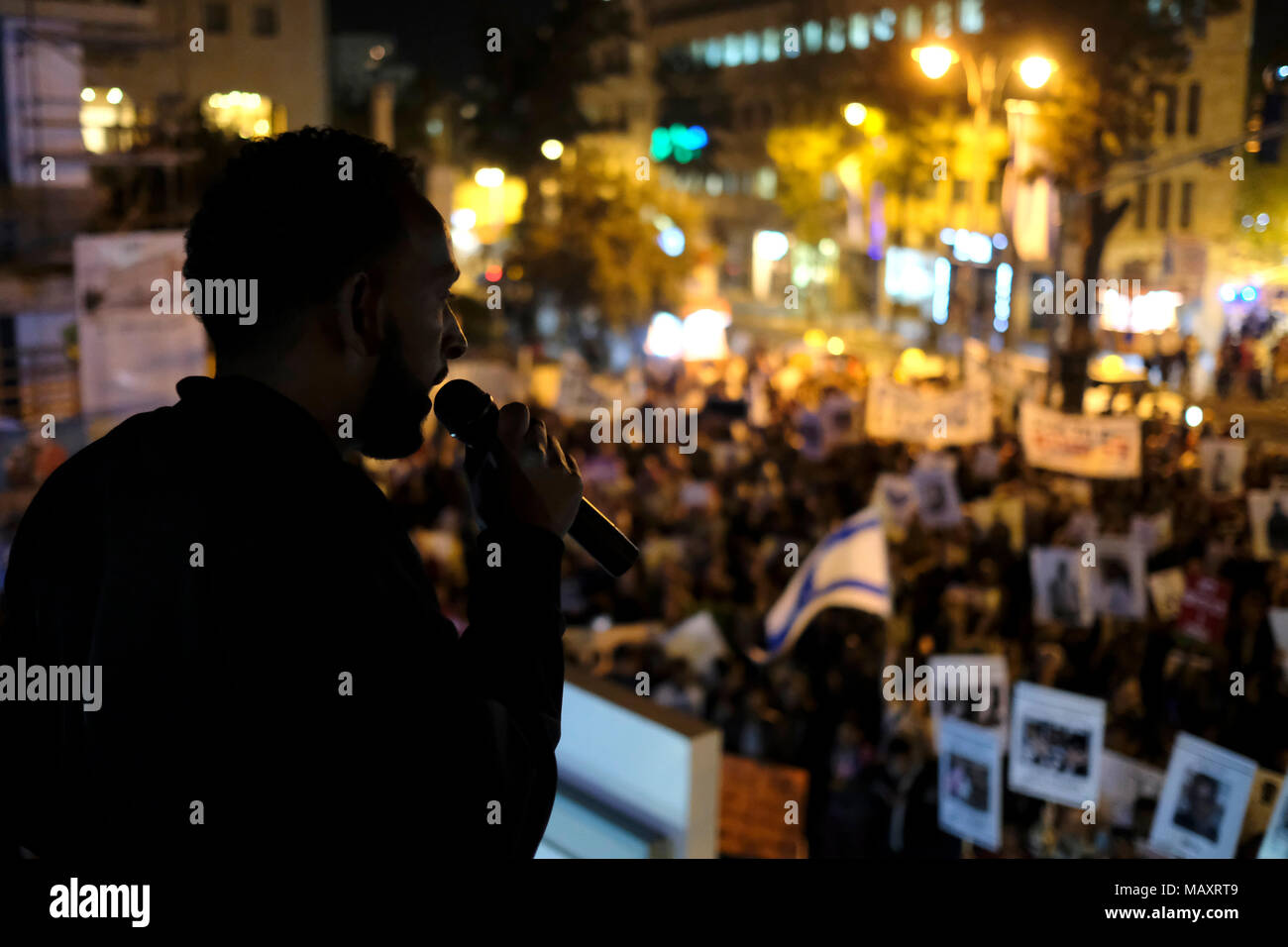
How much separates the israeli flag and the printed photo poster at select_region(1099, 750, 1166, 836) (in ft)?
5.92

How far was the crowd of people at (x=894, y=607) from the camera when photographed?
6.02 metres

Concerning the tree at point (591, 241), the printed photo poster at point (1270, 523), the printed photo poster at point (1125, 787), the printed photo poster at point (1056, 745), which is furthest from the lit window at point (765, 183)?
the printed photo poster at point (1125, 787)

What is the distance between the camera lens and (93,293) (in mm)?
7824

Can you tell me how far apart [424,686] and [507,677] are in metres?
0.11

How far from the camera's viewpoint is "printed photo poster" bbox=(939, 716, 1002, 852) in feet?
18.5

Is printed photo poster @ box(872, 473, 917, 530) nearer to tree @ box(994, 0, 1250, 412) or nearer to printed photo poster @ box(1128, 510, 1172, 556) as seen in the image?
printed photo poster @ box(1128, 510, 1172, 556)

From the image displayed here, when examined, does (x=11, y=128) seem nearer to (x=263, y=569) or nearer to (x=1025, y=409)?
(x=1025, y=409)

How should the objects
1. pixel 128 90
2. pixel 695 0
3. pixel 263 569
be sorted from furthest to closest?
pixel 695 0 < pixel 128 90 < pixel 263 569

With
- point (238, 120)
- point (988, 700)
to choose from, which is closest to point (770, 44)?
point (238, 120)

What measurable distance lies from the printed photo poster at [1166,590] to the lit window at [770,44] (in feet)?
119

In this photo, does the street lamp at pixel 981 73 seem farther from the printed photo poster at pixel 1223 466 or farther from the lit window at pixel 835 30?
the lit window at pixel 835 30

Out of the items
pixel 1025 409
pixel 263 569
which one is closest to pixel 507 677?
pixel 263 569

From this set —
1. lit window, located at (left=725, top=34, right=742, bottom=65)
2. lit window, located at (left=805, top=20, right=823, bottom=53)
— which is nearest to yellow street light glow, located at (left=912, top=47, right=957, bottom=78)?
lit window, located at (left=805, top=20, right=823, bottom=53)
